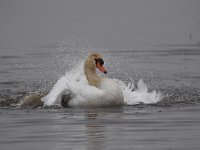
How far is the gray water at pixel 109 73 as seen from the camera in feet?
41.1

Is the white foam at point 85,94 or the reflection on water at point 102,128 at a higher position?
the white foam at point 85,94

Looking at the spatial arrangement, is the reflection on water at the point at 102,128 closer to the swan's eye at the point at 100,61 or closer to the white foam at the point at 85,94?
the white foam at the point at 85,94

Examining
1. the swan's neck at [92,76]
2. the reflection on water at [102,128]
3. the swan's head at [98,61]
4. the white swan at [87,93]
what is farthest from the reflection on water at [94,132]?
the swan's head at [98,61]

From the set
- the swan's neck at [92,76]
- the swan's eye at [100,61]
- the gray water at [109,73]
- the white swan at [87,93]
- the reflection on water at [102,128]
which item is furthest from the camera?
the swan's eye at [100,61]

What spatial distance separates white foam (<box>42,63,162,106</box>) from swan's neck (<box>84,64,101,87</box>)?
0.36ft

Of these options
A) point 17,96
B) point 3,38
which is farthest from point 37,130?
point 3,38

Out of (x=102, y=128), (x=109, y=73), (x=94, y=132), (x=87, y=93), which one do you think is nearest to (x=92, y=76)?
(x=87, y=93)

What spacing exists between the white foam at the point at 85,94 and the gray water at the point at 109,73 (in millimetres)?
288

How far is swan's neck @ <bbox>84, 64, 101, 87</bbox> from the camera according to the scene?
17.1 meters

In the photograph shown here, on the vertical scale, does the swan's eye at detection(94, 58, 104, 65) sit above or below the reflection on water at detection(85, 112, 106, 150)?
above

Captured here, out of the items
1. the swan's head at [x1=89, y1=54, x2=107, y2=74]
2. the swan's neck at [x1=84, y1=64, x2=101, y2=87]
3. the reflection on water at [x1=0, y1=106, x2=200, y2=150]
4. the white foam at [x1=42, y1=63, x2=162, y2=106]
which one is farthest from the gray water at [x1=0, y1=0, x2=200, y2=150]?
the swan's head at [x1=89, y1=54, x2=107, y2=74]

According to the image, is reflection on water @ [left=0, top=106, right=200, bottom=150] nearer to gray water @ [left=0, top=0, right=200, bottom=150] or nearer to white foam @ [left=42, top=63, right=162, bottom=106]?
gray water @ [left=0, top=0, right=200, bottom=150]

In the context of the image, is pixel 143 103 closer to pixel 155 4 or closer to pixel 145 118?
pixel 145 118

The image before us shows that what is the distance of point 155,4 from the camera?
65688 mm
